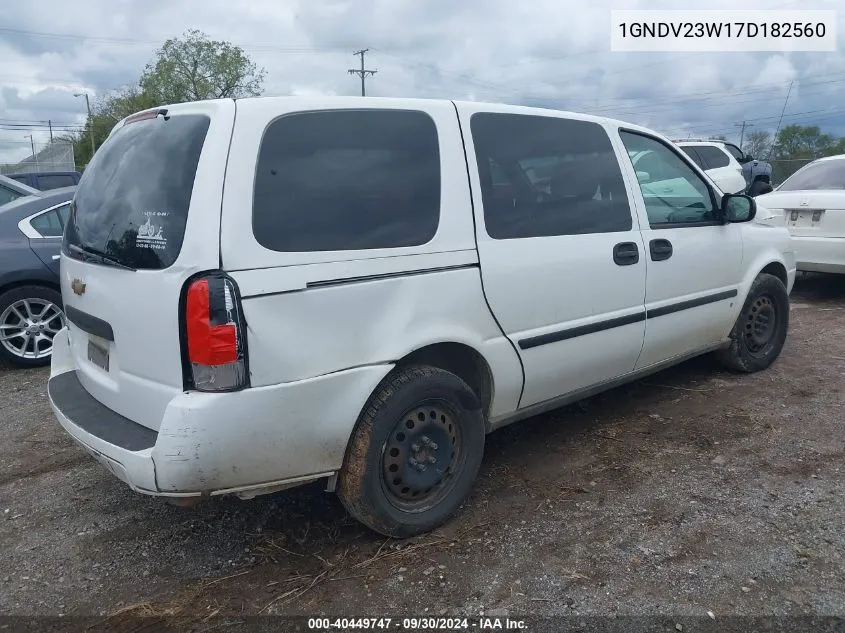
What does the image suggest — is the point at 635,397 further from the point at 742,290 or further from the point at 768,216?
the point at 768,216

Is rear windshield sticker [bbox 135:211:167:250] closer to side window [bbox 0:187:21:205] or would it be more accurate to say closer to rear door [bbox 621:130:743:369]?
rear door [bbox 621:130:743:369]

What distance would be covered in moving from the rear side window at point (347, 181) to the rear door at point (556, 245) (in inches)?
11.2

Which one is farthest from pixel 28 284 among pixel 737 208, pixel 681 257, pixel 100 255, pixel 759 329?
pixel 759 329

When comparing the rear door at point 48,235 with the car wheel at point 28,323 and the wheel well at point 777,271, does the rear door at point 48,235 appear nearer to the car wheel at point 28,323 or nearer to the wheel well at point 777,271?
the car wheel at point 28,323

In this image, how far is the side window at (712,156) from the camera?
39.6 feet

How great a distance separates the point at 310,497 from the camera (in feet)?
11.5

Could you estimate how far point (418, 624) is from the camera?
2541 millimetres

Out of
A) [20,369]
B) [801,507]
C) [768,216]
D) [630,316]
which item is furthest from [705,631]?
[20,369]

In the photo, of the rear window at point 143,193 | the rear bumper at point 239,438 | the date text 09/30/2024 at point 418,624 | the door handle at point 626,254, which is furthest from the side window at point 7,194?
the date text 09/30/2024 at point 418,624

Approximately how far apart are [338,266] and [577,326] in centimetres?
145

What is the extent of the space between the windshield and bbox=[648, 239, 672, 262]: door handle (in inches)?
183

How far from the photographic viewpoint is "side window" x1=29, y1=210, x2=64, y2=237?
5.99 metres

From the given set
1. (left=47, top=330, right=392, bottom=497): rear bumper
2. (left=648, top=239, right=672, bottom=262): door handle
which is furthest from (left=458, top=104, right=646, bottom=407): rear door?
(left=47, top=330, right=392, bottom=497): rear bumper

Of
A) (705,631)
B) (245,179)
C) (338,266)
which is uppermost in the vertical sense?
(245,179)
